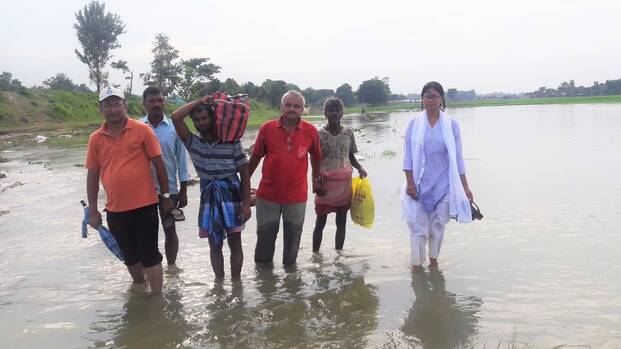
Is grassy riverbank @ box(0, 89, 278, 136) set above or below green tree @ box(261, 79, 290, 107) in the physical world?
below

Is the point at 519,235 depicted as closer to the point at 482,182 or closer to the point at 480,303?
the point at 480,303

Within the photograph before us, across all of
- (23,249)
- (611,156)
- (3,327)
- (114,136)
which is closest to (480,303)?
(114,136)

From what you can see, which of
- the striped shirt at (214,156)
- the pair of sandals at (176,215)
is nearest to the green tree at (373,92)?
the striped shirt at (214,156)

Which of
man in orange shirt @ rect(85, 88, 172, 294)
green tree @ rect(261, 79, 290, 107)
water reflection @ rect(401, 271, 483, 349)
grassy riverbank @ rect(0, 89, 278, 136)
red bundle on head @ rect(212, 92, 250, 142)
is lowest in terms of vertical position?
water reflection @ rect(401, 271, 483, 349)

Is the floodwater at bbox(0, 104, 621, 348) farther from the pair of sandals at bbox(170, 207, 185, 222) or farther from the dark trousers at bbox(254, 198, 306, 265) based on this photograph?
the pair of sandals at bbox(170, 207, 185, 222)

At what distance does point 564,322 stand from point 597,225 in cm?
332

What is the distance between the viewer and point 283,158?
14.1 ft

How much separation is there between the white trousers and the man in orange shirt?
87.1 inches

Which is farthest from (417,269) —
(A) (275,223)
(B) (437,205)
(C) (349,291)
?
(A) (275,223)

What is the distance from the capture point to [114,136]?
370 centimetres

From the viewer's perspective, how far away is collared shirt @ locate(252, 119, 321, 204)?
4.31m

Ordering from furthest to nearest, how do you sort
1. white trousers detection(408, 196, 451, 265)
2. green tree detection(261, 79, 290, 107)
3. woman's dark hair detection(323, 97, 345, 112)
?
green tree detection(261, 79, 290, 107)
woman's dark hair detection(323, 97, 345, 112)
white trousers detection(408, 196, 451, 265)

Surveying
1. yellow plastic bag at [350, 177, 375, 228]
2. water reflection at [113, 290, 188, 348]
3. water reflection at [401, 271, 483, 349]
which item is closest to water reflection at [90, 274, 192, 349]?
water reflection at [113, 290, 188, 348]

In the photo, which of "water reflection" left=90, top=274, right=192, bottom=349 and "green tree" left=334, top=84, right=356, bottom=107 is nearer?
"water reflection" left=90, top=274, right=192, bottom=349
